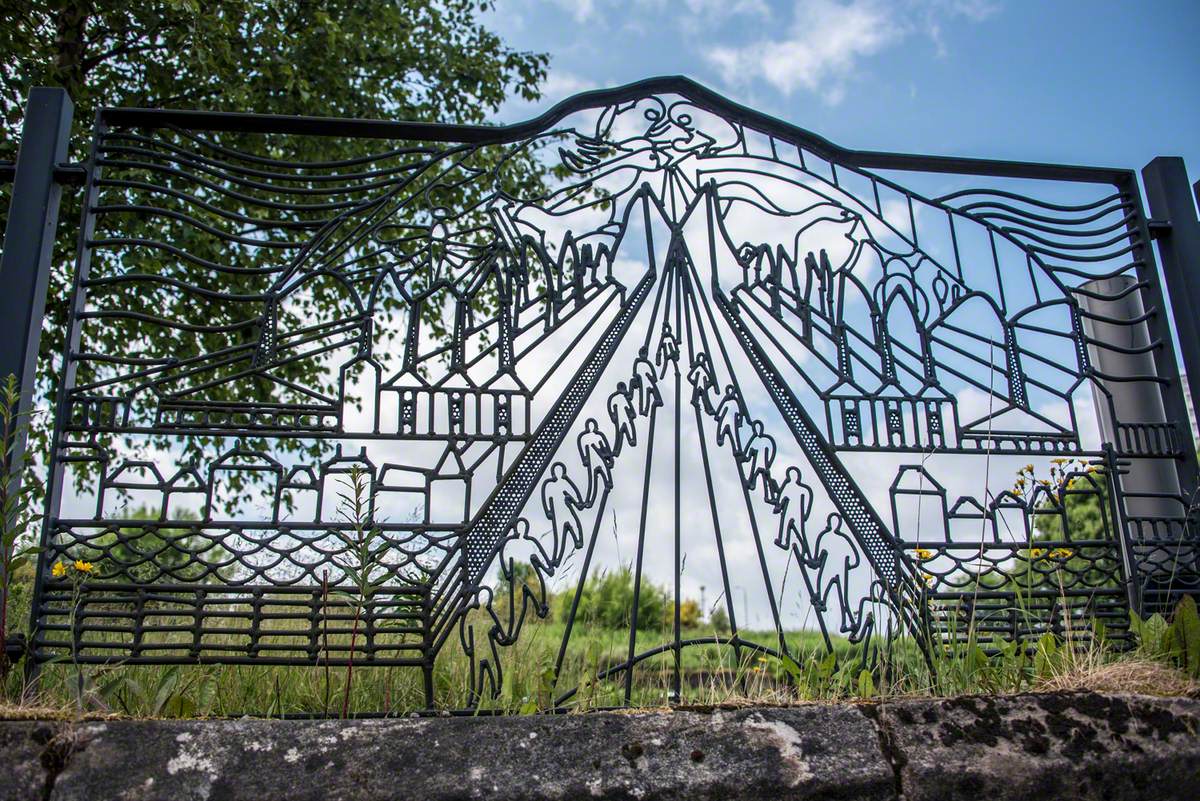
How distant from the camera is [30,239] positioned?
3551 millimetres

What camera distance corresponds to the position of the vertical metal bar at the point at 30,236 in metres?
3.42

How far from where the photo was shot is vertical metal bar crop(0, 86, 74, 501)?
3422mm

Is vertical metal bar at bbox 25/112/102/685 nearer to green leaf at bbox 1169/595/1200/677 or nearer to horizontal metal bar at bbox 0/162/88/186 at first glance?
horizontal metal bar at bbox 0/162/88/186

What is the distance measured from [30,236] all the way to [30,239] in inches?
0.5

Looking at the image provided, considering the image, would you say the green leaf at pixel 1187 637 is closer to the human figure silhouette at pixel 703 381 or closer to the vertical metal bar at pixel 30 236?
the human figure silhouette at pixel 703 381

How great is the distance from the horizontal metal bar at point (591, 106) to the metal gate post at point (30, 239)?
0.67ft

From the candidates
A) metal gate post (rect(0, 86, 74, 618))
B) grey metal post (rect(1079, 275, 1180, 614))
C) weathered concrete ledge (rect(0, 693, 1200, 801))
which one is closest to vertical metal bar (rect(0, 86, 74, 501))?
metal gate post (rect(0, 86, 74, 618))

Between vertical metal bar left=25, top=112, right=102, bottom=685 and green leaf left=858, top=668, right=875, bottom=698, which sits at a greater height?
vertical metal bar left=25, top=112, right=102, bottom=685

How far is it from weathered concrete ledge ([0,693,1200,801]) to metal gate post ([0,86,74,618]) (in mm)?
1184

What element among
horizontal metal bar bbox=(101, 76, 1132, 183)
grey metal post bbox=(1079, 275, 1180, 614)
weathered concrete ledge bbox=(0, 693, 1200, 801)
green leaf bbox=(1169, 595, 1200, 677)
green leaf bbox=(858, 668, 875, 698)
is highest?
horizontal metal bar bbox=(101, 76, 1132, 183)

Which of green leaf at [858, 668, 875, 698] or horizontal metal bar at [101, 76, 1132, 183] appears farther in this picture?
horizontal metal bar at [101, 76, 1132, 183]

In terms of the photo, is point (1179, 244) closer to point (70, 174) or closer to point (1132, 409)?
point (1132, 409)

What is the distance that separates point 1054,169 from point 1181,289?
770mm

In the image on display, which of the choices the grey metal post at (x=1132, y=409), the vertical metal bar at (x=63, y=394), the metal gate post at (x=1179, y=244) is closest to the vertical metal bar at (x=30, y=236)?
the vertical metal bar at (x=63, y=394)
